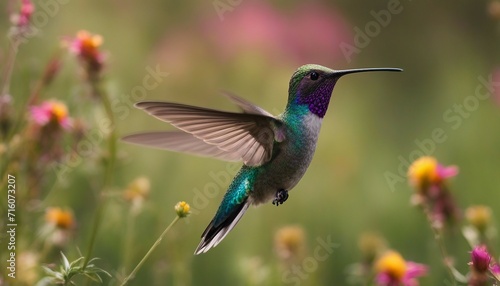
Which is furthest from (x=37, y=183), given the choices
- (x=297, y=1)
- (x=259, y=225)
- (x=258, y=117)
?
(x=297, y=1)

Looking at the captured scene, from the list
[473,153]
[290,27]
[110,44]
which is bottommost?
[473,153]

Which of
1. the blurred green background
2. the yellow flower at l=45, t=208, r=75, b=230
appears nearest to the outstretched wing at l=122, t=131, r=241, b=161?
the yellow flower at l=45, t=208, r=75, b=230

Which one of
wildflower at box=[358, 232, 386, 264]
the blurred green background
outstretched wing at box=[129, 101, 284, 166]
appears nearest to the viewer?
outstretched wing at box=[129, 101, 284, 166]

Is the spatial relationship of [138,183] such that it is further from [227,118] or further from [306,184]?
[306,184]

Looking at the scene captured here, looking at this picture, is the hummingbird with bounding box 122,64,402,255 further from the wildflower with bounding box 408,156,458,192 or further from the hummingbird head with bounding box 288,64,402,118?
the wildflower with bounding box 408,156,458,192

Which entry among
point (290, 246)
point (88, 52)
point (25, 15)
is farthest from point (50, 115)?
point (290, 246)

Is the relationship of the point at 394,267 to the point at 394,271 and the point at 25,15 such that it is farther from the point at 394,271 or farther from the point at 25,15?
the point at 25,15
